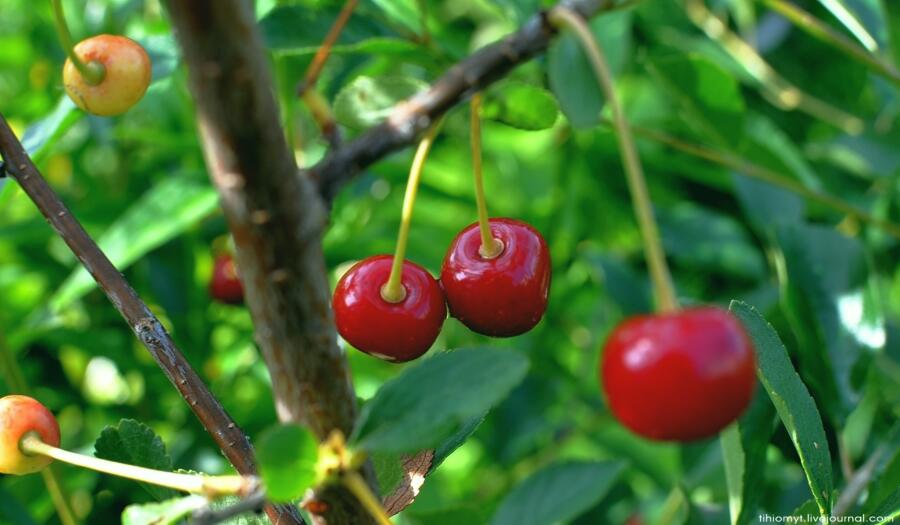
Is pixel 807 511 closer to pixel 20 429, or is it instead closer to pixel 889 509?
pixel 889 509

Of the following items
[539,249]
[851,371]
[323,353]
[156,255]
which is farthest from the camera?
[156,255]

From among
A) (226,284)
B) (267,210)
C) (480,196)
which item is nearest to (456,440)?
(480,196)

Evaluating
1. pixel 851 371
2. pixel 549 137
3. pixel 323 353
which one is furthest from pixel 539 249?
pixel 549 137

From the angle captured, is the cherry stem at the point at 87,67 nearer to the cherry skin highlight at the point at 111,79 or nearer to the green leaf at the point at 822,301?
the cherry skin highlight at the point at 111,79

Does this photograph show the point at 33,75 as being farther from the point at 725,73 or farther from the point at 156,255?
the point at 725,73

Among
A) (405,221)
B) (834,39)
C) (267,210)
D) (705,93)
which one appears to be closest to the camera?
(267,210)

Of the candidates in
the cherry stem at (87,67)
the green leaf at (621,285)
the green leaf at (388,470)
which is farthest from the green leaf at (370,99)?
the green leaf at (621,285)

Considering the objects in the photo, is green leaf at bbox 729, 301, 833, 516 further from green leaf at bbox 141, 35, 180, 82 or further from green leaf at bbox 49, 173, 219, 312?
green leaf at bbox 49, 173, 219, 312
